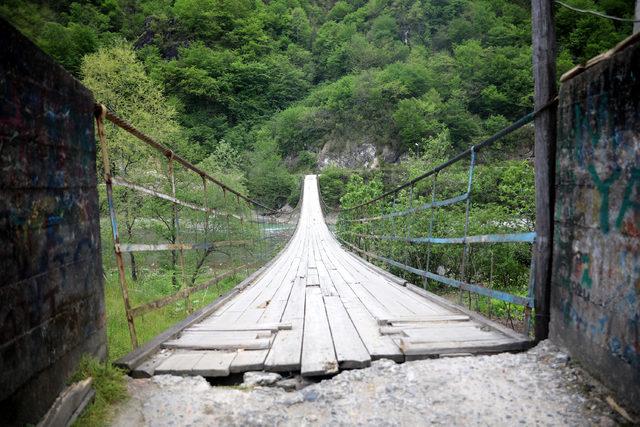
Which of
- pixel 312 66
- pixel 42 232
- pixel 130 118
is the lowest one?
pixel 42 232

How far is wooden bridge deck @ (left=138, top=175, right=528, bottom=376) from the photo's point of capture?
186cm

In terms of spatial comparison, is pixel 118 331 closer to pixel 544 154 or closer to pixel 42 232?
pixel 42 232

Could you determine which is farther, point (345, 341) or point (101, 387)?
point (345, 341)

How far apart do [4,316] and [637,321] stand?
6.78 feet

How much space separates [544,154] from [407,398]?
147 centimetres

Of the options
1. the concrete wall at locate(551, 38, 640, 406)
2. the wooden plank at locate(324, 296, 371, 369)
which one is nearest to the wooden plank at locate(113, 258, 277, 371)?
the wooden plank at locate(324, 296, 371, 369)

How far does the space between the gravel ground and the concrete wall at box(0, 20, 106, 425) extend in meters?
0.36

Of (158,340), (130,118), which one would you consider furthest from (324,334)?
(130,118)

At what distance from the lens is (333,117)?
45281mm

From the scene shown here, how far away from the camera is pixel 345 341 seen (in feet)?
7.16

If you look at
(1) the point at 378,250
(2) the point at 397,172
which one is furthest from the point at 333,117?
(1) the point at 378,250

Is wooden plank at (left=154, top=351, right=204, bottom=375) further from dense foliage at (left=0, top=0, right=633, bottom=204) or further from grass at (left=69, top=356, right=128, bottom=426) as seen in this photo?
dense foliage at (left=0, top=0, right=633, bottom=204)

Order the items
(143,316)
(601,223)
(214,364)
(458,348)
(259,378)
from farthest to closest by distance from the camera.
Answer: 1. (143,316)
2. (458,348)
3. (214,364)
4. (259,378)
5. (601,223)

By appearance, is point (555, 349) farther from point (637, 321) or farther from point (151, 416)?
point (151, 416)
